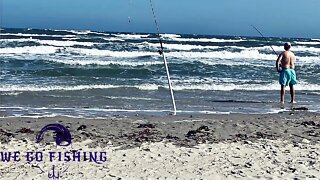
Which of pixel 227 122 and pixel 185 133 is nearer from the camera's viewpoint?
pixel 185 133

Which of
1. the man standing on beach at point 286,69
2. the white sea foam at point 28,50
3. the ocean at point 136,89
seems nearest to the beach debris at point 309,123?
the ocean at point 136,89

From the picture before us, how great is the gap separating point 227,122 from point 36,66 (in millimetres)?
11552

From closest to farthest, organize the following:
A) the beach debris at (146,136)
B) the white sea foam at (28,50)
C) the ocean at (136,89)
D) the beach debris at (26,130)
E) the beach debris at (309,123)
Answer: the beach debris at (146,136)
the beach debris at (26,130)
the beach debris at (309,123)
the ocean at (136,89)
the white sea foam at (28,50)

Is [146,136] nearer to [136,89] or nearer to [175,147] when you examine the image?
[175,147]

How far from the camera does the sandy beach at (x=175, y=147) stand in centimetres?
485

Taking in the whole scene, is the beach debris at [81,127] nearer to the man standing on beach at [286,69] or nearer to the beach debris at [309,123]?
the beach debris at [309,123]

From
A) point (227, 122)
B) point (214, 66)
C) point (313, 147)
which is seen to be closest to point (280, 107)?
point (227, 122)

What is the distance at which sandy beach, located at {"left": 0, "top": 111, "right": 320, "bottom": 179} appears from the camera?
485cm

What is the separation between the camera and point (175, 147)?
5934 millimetres

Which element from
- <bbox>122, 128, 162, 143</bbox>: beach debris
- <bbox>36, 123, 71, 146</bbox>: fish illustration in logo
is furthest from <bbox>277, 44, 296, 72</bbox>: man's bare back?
<bbox>36, 123, 71, 146</bbox>: fish illustration in logo

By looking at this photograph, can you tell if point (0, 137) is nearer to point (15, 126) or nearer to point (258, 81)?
point (15, 126)

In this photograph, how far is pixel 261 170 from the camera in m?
4.98

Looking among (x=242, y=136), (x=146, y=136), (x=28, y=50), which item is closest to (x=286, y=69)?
(x=242, y=136)

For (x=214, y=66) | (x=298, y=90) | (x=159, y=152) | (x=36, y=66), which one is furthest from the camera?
(x=214, y=66)
